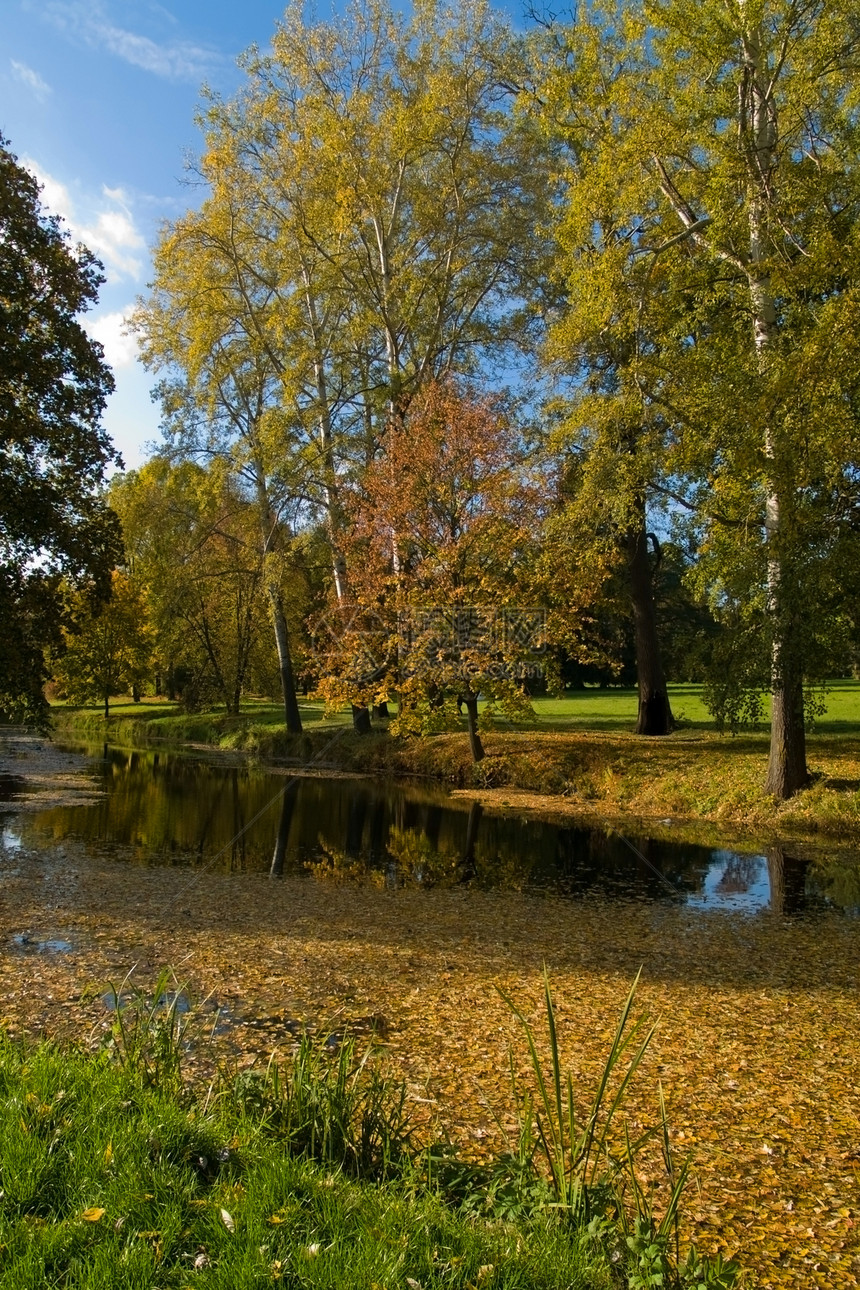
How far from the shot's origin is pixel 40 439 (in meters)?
15.5

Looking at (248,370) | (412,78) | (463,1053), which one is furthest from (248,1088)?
(248,370)

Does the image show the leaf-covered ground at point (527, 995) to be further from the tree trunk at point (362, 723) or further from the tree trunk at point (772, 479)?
→ the tree trunk at point (362, 723)

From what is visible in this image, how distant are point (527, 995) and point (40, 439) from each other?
13023mm

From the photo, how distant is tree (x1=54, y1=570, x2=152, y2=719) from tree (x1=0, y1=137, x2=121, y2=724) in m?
31.2

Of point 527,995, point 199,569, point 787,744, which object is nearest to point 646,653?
point 787,744

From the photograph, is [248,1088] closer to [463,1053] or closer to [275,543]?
[463,1053]

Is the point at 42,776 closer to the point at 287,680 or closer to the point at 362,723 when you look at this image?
the point at 287,680

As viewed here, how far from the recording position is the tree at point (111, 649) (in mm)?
46781

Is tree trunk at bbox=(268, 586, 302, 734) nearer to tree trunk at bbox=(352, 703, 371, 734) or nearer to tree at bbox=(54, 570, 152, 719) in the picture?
tree trunk at bbox=(352, 703, 371, 734)

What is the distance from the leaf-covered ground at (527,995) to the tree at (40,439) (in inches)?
181

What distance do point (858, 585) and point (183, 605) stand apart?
88.4 feet

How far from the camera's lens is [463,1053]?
238 inches

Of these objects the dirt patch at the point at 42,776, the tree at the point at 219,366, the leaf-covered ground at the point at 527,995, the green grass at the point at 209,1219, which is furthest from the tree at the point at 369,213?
the green grass at the point at 209,1219

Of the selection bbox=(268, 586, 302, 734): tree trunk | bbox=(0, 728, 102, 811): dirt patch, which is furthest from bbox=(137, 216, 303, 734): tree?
bbox=(0, 728, 102, 811): dirt patch
